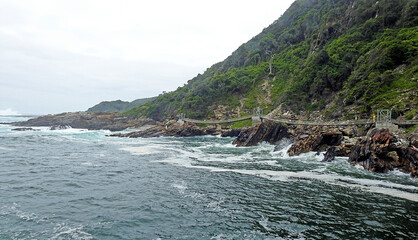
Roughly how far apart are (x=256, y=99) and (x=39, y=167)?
291ft

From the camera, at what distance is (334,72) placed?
244 feet

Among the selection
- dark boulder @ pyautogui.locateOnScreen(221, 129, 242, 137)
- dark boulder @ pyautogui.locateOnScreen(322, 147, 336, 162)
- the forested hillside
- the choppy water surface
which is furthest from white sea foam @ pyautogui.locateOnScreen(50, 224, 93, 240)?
dark boulder @ pyautogui.locateOnScreen(221, 129, 242, 137)

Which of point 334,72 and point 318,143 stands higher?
point 334,72

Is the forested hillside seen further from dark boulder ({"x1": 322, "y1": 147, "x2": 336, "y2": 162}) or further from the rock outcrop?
the rock outcrop

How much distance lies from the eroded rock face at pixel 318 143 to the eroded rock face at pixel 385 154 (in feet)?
30.3

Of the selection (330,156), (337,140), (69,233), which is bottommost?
(69,233)

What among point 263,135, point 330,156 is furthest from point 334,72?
point 330,156

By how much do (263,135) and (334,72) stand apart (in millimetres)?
30550

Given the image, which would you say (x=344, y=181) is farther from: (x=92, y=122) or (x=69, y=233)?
(x=92, y=122)

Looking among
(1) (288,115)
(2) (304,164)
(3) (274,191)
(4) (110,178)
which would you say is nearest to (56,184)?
(4) (110,178)

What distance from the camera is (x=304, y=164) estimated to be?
1457 inches

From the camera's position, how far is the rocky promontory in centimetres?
13580

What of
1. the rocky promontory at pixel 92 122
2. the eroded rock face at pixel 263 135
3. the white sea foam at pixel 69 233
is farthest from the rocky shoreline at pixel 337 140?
the rocky promontory at pixel 92 122

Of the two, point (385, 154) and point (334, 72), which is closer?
point (385, 154)
